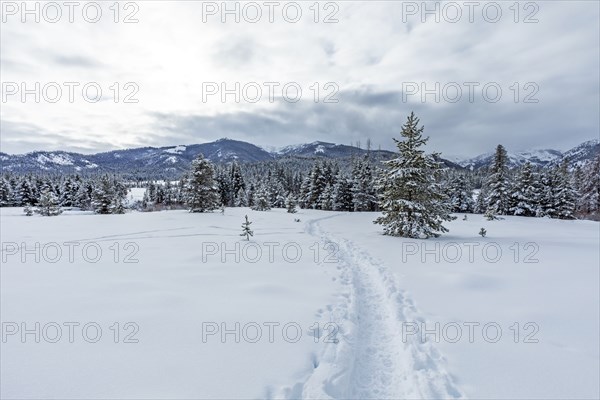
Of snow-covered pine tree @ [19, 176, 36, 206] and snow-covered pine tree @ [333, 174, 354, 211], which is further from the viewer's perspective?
snow-covered pine tree @ [19, 176, 36, 206]

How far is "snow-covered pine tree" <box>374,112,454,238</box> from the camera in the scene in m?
18.6

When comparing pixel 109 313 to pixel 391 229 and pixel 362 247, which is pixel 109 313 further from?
pixel 391 229

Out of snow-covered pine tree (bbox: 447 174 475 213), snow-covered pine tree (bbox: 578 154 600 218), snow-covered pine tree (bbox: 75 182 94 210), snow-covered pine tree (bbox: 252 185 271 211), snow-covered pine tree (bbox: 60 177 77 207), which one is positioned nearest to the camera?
snow-covered pine tree (bbox: 252 185 271 211)

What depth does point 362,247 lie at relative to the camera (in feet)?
50.2

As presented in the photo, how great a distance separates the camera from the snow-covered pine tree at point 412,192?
18594 millimetres

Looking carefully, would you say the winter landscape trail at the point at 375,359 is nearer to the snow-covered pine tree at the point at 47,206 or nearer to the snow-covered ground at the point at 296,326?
the snow-covered ground at the point at 296,326

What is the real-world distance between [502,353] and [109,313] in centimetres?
765

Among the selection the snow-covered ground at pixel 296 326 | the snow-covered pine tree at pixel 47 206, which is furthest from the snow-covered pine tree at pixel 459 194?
the snow-covered pine tree at pixel 47 206

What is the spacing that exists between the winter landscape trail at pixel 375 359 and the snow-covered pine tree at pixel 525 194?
128 ft

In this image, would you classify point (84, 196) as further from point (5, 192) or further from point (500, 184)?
point (500, 184)

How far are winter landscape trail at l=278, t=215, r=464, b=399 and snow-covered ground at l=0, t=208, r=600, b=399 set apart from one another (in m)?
0.03

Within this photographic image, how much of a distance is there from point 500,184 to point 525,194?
10.4ft

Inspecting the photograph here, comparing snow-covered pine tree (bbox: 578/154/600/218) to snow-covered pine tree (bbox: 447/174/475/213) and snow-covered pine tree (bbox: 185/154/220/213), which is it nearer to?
snow-covered pine tree (bbox: 447/174/475/213)

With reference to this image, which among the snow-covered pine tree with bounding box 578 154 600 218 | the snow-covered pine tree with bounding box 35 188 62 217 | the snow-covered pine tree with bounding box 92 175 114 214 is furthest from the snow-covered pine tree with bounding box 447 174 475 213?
the snow-covered pine tree with bounding box 35 188 62 217
